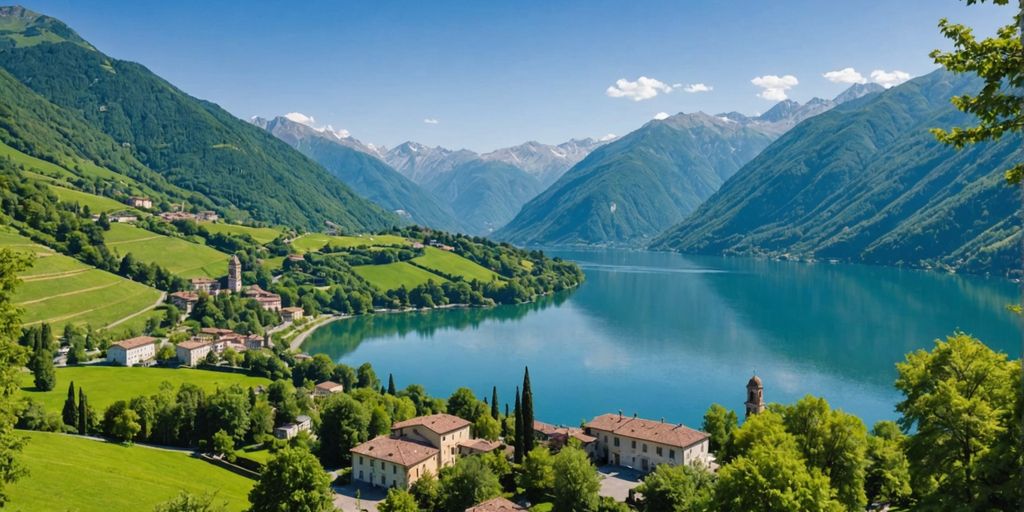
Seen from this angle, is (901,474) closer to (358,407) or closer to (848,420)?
(848,420)

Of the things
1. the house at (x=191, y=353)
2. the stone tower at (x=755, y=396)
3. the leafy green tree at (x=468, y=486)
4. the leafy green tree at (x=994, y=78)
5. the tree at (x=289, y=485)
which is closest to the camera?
the leafy green tree at (x=994, y=78)

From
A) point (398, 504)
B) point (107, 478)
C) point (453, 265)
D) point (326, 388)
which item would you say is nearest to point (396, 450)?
point (398, 504)

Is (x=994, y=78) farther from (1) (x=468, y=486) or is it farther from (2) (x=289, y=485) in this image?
(1) (x=468, y=486)

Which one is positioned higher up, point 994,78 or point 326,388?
point 994,78

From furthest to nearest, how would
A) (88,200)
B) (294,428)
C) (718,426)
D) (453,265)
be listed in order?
(453,265)
(88,200)
(294,428)
(718,426)

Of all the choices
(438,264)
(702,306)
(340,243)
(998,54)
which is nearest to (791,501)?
(998,54)

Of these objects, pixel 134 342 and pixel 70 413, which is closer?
pixel 70 413

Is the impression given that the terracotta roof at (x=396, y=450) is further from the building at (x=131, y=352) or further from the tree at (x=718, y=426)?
the building at (x=131, y=352)

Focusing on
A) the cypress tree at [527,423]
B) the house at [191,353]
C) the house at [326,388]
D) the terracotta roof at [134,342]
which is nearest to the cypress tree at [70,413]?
the house at [326,388]
